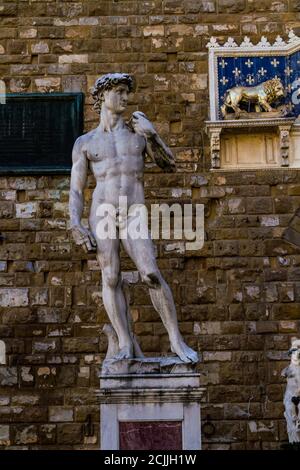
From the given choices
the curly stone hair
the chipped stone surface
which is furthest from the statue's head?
the chipped stone surface

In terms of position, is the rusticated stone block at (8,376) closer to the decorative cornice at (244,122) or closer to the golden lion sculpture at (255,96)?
the decorative cornice at (244,122)

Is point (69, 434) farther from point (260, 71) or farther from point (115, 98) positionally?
point (260, 71)

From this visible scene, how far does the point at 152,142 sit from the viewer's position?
834 centimetres

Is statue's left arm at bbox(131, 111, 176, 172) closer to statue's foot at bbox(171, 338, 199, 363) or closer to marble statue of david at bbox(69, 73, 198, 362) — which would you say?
marble statue of david at bbox(69, 73, 198, 362)

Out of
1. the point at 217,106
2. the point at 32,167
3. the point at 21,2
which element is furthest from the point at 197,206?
the point at 21,2

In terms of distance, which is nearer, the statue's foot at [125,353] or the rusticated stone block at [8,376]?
the statue's foot at [125,353]

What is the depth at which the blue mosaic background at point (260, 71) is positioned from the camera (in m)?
11.0

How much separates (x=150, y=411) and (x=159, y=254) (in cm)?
325

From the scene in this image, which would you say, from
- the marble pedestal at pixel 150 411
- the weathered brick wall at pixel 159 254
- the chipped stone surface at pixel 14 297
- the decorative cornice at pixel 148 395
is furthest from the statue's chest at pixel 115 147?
the chipped stone surface at pixel 14 297

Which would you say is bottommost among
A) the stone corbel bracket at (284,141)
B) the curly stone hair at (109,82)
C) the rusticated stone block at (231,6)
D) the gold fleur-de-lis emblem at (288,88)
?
the curly stone hair at (109,82)

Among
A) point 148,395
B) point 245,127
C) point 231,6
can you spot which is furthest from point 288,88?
point 148,395

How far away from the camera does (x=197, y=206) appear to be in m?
10.7

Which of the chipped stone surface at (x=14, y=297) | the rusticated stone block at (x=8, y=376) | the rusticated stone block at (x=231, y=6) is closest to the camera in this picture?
the rusticated stone block at (x=8, y=376)

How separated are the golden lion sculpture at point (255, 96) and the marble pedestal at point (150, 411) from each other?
13.6 ft
